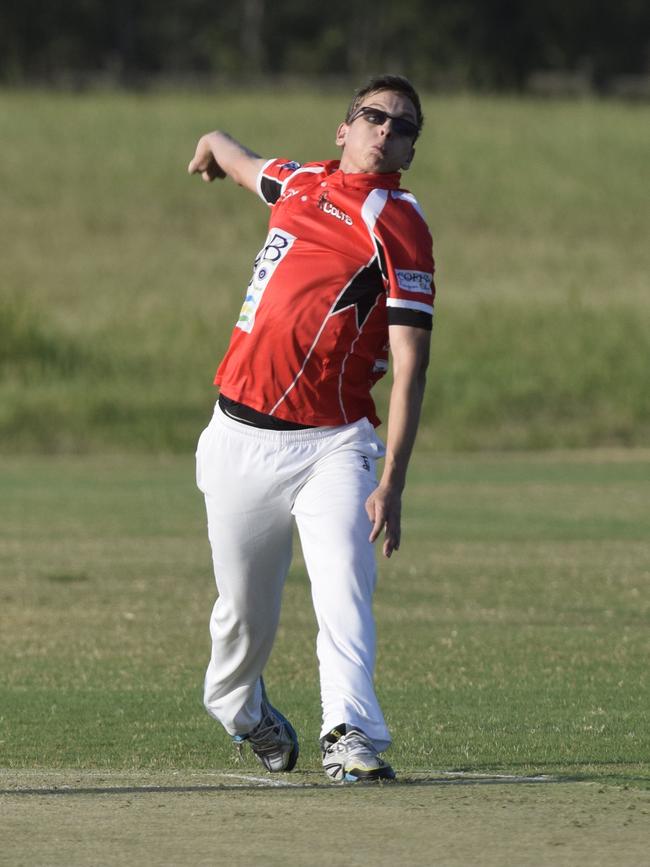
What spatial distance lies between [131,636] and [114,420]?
23468 mm

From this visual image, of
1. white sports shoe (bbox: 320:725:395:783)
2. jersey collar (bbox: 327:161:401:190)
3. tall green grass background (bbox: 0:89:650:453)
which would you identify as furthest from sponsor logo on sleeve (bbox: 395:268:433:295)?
tall green grass background (bbox: 0:89:650:453)

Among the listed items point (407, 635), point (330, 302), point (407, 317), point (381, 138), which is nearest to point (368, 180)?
point (381, 138)

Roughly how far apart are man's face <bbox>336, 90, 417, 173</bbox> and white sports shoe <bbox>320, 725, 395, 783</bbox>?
79.1 inches

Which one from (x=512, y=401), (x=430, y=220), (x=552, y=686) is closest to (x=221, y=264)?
(x=430, y=220)

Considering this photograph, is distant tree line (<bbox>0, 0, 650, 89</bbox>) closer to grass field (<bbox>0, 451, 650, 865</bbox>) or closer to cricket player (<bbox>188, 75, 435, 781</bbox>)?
grass field (<bbox>0, 451, 650, 865</bbox>)

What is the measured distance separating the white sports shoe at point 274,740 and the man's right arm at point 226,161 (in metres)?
2.01

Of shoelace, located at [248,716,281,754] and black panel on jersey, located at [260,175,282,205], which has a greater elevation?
black panel on jersey, located at [260,175,282,205]

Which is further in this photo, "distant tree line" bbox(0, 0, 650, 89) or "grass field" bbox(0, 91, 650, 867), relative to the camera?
"distant tree line" bbox(0, 0, 650, 89)

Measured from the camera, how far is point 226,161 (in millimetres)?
7855

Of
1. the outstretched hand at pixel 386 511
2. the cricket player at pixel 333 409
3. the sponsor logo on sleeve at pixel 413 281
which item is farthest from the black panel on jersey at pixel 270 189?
the outstretched hand at pixel 386 511

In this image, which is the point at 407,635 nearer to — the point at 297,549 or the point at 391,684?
the point at 391,684

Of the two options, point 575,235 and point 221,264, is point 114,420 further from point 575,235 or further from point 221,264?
point 575,235

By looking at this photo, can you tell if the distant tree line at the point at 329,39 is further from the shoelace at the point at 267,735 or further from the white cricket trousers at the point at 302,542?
the white cricket trousers at the point at 302,542

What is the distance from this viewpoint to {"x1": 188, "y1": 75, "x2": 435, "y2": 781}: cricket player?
6711 millimetres
